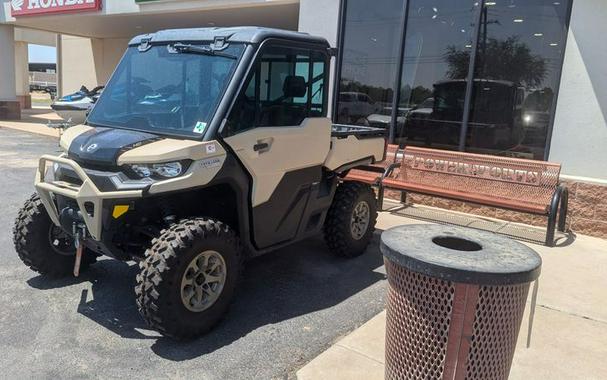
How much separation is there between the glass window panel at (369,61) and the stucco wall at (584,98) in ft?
8.79

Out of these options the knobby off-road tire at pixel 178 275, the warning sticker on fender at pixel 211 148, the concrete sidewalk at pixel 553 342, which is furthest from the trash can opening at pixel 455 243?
the warning sticker on fender at pixel 211 148

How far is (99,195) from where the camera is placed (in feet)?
11.1

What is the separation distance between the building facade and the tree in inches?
0.6

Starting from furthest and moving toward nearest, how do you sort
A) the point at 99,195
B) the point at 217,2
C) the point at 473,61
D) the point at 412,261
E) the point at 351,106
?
the point at 217,2 → the point at 351,106 → the point at 473,61 → the point at 99,195 → the point at 412,261

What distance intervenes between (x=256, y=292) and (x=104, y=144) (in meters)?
1.78

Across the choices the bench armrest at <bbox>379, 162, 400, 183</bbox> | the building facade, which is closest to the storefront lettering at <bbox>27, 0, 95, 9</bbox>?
the building facade

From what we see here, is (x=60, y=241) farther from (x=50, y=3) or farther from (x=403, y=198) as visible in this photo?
(x=50, y=3)

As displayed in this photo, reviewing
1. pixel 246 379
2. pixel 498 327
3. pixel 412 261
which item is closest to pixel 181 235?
pixel 246 379

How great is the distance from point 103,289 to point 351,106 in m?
5.95

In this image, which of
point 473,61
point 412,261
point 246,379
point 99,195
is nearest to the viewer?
point 412,261

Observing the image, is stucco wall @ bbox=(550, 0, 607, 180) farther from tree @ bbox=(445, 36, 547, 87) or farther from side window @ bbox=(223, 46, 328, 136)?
side window @ bbox=(223, 46, 328, 136)

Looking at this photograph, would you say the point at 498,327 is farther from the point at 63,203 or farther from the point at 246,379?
the point at 63,203

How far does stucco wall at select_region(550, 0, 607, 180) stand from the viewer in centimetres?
655

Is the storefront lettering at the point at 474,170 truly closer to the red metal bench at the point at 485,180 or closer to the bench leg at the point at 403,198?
the red metal bench at the point at 485,180
